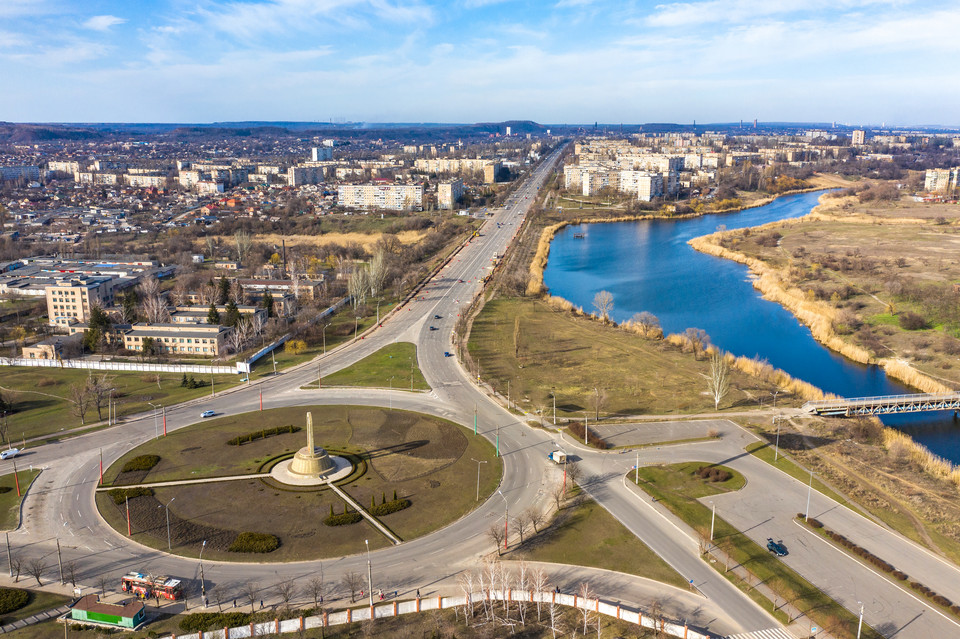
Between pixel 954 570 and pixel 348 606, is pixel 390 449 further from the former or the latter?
pixel 954 570

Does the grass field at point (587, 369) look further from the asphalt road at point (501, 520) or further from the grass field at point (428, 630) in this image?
the grass field at point (428, 630)

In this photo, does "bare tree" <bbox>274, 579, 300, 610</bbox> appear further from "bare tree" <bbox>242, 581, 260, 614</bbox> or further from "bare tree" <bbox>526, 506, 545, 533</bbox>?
"bare tree" <bbox>526, 506, 545, 533</bbox>

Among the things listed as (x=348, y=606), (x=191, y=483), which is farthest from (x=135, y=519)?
(x=348, y=606)

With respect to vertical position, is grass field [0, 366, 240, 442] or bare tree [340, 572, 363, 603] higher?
grass field [0, 366, 240, 442]

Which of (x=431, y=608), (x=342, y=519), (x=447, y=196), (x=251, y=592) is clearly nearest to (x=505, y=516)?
(x=431, y=608)

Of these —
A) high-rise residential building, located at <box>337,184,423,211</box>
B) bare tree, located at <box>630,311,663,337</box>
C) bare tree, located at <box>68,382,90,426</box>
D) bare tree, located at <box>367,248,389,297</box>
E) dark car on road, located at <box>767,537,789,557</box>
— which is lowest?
dark car on road, located at <box>767,537,789,557</box>

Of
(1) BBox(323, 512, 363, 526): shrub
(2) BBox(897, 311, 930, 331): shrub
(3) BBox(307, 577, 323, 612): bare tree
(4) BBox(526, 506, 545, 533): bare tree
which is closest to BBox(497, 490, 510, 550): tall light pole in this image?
(4) BBox(526, 506, 545, 533): bare tree

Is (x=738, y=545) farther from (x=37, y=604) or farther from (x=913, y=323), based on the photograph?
(x=913, y=323)
